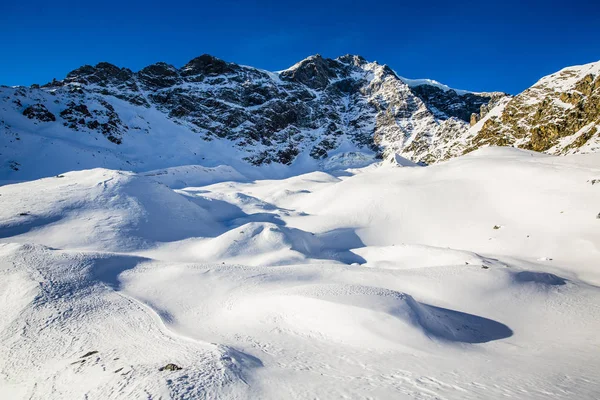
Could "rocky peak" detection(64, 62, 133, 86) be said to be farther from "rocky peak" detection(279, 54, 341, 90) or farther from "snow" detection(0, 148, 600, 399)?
"snow" detection(0, 148, 600, 399)

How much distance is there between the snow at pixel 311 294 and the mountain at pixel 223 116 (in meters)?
29.7

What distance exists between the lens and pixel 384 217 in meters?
29.5

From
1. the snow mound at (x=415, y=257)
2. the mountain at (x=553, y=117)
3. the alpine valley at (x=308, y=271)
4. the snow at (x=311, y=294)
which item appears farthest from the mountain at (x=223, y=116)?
the snow mound at (x=415, y=257)

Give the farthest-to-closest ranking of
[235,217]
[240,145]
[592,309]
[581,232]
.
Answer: [240,145] < [235,217] < [581,232] < [592,309]

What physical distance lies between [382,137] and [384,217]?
79057 millimetres

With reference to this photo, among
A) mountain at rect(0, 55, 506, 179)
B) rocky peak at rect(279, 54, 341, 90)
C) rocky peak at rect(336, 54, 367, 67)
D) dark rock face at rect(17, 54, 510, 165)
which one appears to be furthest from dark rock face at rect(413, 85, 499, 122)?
rocky peak at rect(279, 54, 341, 90)

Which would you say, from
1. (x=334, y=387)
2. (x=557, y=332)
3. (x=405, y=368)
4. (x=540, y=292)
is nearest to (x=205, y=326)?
(x=334, y=387)

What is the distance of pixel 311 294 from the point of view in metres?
11.4

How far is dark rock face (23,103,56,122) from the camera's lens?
5266 cm

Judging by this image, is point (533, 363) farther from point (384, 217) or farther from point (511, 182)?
point (511, 182)

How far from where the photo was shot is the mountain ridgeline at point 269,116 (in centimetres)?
4703

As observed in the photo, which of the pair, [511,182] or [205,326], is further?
[511,182]

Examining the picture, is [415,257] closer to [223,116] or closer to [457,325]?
[457,325]

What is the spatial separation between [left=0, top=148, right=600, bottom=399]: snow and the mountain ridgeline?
24883 mm
